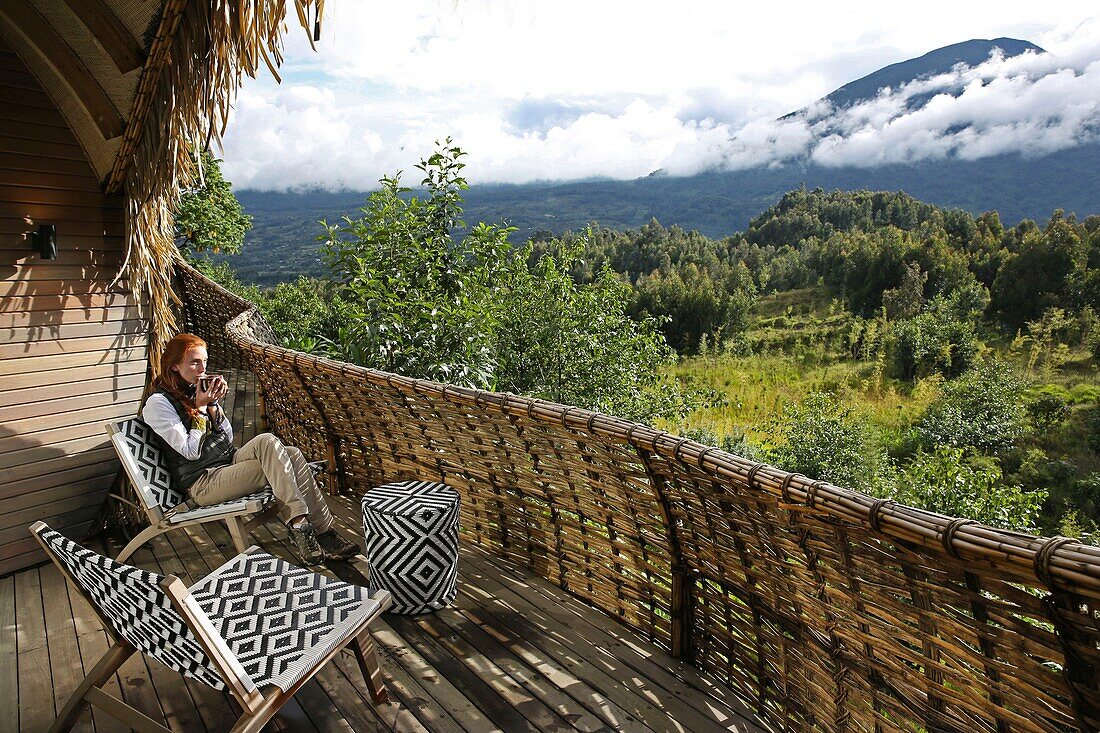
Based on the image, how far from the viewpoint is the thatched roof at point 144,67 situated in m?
2.75

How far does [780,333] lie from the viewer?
3553 centimetres

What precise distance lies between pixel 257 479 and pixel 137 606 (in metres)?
1.46

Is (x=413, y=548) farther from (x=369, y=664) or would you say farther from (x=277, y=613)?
(x=277, y=613)

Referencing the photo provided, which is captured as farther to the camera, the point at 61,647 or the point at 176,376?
the point at 176,376

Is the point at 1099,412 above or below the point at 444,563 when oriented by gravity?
below

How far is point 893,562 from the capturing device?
5.11 feet

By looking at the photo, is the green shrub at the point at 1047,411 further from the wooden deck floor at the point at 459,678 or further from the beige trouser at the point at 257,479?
the beige trouser at the point at 257,479

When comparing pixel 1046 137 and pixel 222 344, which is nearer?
pixel 222 344

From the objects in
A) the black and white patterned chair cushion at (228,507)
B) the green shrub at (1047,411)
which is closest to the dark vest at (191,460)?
the black and white patterned chair cushion at (228,507)

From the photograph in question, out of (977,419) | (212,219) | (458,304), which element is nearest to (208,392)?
(458,304)

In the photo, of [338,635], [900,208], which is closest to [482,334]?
[338,635]

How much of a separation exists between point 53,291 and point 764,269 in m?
48.9

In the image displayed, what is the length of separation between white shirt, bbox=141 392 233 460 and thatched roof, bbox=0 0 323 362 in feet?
3.08

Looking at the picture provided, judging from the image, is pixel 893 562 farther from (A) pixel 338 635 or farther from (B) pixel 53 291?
(B) pixel 53 291
